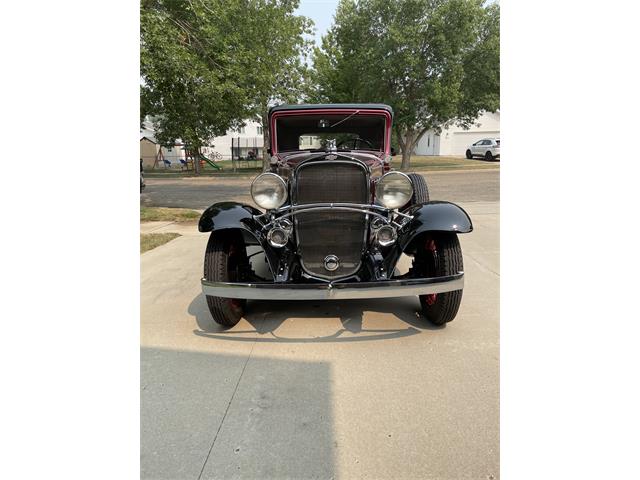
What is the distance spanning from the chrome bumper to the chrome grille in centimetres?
31

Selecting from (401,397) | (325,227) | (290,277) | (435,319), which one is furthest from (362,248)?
(401,397)

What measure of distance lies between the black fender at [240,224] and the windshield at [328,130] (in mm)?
1487

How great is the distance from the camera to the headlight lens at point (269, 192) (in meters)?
2.83

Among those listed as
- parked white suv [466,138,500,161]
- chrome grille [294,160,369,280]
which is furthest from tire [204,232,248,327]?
parked white suv [466,138,500,161]

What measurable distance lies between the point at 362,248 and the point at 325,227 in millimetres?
316

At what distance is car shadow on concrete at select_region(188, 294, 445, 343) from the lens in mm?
2873

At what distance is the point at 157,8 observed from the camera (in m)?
7.31

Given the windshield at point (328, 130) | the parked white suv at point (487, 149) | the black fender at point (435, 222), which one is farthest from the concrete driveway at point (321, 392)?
the parked white suv at point (487, 149)

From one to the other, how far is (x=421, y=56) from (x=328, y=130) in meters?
17.0

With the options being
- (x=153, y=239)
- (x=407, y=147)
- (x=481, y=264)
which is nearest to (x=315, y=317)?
(x=481, y=264)

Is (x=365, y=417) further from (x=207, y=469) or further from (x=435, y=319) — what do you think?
(x=435, y=319)

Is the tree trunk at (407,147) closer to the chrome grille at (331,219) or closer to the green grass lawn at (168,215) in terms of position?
the green grass lawn at (168,215)

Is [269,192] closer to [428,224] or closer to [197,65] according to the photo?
[428,224]

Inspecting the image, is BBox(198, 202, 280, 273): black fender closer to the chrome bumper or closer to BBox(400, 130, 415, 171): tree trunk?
the chrome bumper
